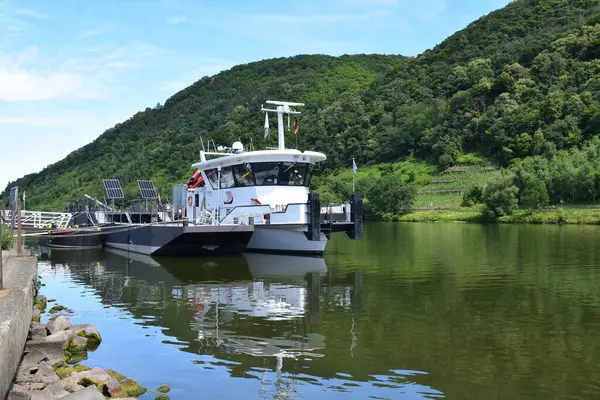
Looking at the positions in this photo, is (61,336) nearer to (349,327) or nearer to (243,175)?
(349,327)

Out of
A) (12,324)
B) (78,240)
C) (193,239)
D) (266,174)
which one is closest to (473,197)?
(78,240)

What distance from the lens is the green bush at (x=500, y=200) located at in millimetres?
64938

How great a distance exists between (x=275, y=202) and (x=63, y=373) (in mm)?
A: 18224

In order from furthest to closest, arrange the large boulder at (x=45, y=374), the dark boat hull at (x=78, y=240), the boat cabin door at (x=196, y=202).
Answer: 1. the dark boat hull at (x=78, y=240)
2. the boat cabin door at (x=196, y=202)
3. the large boulder at (x=45, y=374)

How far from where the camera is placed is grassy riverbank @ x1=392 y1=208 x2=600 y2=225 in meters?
57.6

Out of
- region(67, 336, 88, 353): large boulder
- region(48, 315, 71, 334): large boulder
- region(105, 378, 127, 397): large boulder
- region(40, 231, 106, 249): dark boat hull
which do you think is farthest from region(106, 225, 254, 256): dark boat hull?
region(105, 378, 127, 397): large boulder

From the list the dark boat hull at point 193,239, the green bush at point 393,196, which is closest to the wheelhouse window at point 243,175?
the dark boat hull at point 193,239

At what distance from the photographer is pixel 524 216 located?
63281mm

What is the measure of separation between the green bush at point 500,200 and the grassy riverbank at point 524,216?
2.88 feet

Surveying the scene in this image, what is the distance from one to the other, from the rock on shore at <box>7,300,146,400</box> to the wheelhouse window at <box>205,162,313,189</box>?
15.9 m

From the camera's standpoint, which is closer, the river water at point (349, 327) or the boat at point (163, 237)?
the river water at point (349, 327)

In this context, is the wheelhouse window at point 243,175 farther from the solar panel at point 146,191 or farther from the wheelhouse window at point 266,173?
the solar panel at point 146,191

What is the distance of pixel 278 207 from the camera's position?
26.6 m

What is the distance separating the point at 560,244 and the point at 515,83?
8224cm
